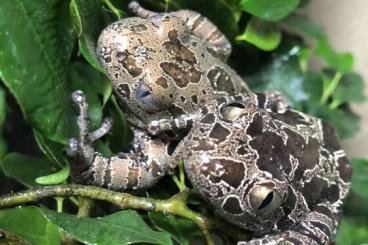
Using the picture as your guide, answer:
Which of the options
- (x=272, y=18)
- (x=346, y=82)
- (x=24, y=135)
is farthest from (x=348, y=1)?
(x=24, y=135)

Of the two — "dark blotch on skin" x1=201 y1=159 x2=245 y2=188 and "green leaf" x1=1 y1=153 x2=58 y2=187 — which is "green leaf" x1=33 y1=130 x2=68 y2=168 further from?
"dark blotch on skin" x1=201 y1=159 x2=245 y2=188

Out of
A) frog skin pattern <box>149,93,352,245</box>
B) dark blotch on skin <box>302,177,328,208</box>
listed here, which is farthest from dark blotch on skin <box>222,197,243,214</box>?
dark blotch on skin <box>302,177,328,208</box>

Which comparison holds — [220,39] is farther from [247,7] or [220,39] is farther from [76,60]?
[76,60]

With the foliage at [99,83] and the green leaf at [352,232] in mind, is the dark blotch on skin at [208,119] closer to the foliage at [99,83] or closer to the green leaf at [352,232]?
the foliage at [99,83]

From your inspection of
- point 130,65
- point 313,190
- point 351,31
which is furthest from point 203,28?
point 351,31

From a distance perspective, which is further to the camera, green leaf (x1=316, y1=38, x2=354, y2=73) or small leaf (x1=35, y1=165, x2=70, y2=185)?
green leaf (x1=316, y1=38, x2=354, y2=73)
